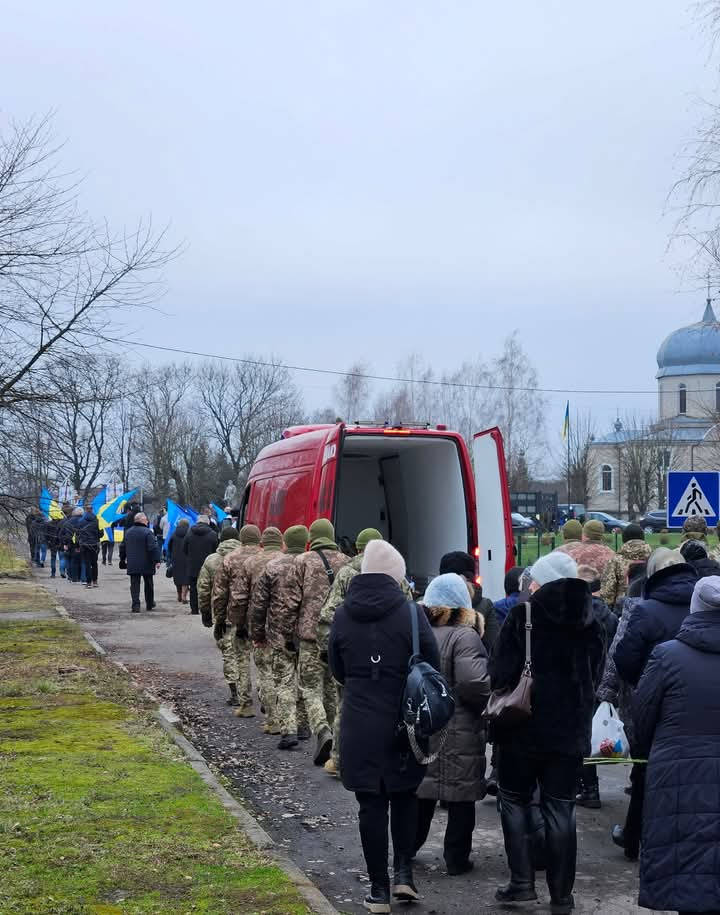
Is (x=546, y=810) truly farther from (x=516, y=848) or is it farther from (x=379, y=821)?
(x=379, y=821)

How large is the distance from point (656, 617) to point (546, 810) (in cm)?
112

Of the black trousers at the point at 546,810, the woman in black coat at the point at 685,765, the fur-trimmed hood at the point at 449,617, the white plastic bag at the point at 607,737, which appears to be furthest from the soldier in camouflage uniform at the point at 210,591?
the woman in black coat at the point at 685,765

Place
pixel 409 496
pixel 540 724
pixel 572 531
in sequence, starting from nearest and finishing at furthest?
pixel 540 724, pixel 572 531, pixel 409 496

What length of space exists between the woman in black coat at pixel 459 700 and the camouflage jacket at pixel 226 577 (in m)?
5.26

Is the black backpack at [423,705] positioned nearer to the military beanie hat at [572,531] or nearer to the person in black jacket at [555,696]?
the person in black jacket at [555,696]

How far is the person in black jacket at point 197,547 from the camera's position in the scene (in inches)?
864

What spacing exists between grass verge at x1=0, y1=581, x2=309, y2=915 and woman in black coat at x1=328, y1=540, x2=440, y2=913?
0.52 m

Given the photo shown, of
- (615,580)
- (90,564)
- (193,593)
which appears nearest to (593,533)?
(615,580)

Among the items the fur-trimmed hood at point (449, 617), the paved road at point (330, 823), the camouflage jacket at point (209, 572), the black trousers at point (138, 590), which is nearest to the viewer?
the paved road at point (330, 823)

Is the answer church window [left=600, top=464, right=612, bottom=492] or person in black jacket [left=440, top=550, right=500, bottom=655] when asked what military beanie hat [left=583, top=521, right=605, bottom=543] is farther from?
church window [left=600, top=464, right=612, bottom=492]

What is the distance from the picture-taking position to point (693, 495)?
14414 millimetres

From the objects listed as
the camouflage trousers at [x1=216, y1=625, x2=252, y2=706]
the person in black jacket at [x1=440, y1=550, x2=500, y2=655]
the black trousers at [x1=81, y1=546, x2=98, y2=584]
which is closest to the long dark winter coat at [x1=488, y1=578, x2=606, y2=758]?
the person in black jacket at [x1=440, y1=550, x2=500, y2=655]

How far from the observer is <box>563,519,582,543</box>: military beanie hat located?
39.9 ft

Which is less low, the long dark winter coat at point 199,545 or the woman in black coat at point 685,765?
the long dark winter coat at point 199,545
